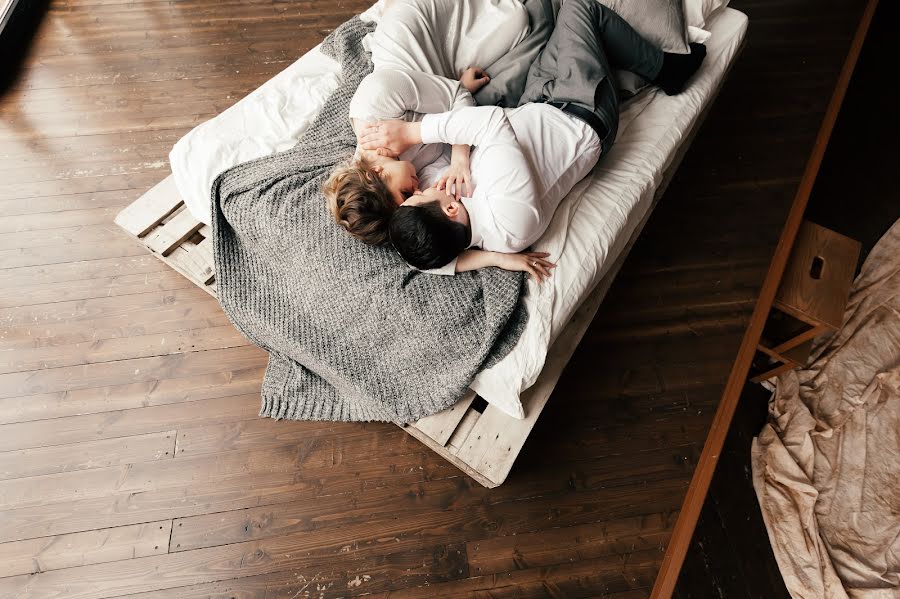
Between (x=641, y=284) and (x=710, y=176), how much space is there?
62cm

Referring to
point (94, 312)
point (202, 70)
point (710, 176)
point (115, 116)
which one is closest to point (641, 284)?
point (710, 176)

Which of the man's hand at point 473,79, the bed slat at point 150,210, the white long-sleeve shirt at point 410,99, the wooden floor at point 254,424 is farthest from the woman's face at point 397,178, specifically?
the bed slat at point 150,210

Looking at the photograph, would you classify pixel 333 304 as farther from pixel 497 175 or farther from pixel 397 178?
pixel 497 175

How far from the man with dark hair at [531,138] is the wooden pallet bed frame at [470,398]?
0.31 metres

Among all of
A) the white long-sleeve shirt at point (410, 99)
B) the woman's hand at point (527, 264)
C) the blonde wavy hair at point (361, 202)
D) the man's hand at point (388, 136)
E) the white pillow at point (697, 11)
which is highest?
the white pillow at point (697, 11)

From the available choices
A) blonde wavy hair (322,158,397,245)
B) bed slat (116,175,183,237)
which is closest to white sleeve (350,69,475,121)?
blonde wavy hair (322,158,397,245)

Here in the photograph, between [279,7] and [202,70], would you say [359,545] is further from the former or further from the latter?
[279,7]

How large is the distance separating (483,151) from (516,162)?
10 centimetres

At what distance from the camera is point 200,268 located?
1649 millimetres

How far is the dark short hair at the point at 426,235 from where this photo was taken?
3.96 ft

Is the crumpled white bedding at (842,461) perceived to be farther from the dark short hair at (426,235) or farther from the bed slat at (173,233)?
the bed slat at (173,233)

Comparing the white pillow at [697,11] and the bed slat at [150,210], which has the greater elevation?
the white pillow at [697,11]

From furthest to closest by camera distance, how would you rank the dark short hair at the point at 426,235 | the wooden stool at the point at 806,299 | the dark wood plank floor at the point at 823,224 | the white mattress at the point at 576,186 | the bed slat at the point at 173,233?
1. the bed slat at the point at 173,233
2. the wooden stool at the point at 806,299
3. the dark wood plank floor at the point at 823,224
4. the white mattress at the point at 576,186
5. the dark short hair at the point at 426,235

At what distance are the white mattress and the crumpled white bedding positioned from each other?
773 mm
